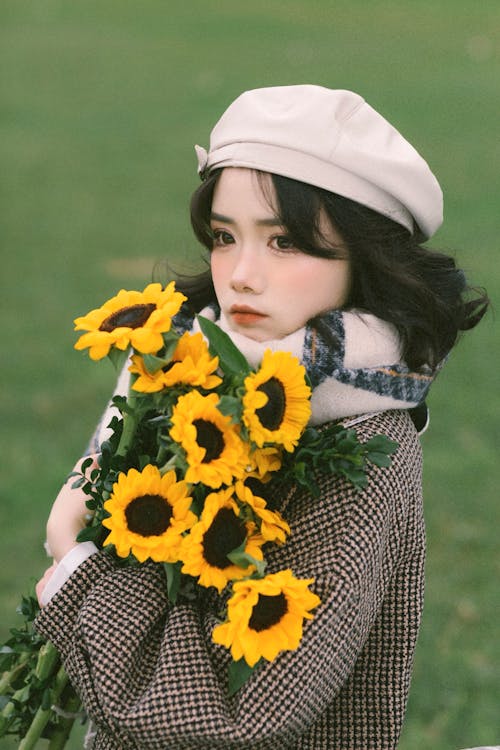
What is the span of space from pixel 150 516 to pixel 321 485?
32 cm

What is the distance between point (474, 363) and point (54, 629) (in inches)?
187

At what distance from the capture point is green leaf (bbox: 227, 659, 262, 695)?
184 cm

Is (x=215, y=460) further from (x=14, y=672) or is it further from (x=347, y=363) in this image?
(x=14, y=672)

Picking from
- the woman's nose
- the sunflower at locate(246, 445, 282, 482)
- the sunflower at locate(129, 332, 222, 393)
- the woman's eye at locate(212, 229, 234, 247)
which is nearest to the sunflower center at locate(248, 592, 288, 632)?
the sunflower at locate(246, 445, 282, 482)

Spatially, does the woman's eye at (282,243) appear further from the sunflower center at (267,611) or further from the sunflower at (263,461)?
the sunflower center at (267,611)

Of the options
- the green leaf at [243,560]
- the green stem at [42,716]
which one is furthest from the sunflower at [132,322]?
the green stem at [42,716]

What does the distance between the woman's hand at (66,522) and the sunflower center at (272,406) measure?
1.71 ft

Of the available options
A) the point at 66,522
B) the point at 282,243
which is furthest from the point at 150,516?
the point at 282,243

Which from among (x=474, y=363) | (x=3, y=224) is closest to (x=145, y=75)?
(x=3, y=224)

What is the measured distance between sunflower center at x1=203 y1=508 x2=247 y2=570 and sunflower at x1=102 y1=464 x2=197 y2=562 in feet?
0.13

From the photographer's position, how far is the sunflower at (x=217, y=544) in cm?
179

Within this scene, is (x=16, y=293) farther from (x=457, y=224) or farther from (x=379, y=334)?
(x=379, y=334)

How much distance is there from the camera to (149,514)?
1841 mm

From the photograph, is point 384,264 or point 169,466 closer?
point 169,466
